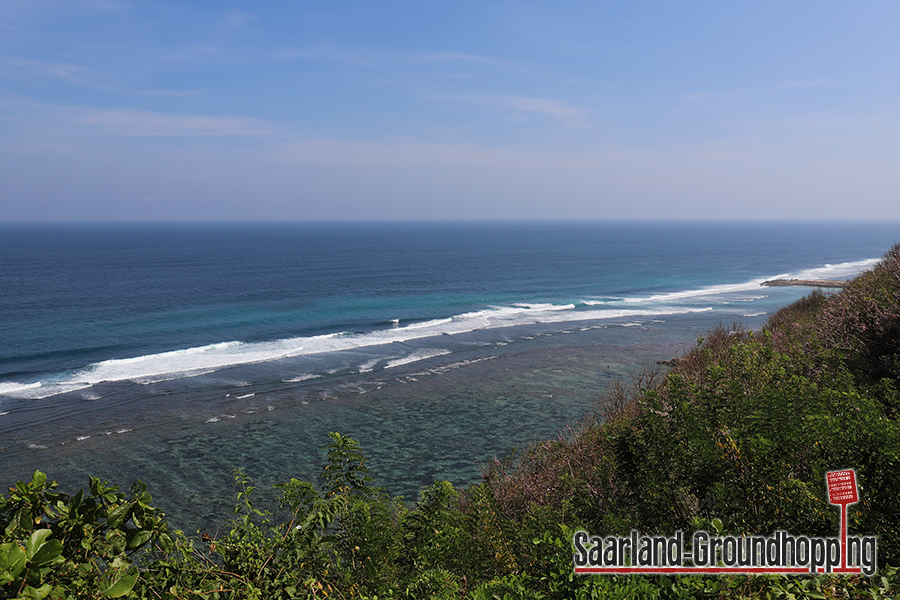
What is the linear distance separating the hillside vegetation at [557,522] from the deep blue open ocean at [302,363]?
12.6 m

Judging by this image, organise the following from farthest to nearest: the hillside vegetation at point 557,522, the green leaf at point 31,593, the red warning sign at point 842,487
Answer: the red warning sign at point 842,487 < the hillside vegetation at point 557,522 < the green leaf at point 31,593

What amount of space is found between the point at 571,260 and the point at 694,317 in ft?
218

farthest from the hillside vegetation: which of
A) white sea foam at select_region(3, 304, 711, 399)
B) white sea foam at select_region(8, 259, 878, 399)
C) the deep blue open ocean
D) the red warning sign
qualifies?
white sea foam at select_region(3, 304, 711, 399)

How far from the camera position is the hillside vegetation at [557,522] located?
Answer: 143 inches

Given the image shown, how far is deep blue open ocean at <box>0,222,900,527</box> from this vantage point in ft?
76.0

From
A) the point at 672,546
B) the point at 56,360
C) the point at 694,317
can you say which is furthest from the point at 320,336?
the point at 672,546

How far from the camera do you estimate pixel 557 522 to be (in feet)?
23.9

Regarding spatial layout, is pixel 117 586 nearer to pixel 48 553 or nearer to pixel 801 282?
pixel 48 553

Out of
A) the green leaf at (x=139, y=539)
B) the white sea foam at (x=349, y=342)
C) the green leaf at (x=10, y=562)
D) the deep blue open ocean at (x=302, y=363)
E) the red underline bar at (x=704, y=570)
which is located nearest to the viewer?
the green leaf at (x=10, y=562)

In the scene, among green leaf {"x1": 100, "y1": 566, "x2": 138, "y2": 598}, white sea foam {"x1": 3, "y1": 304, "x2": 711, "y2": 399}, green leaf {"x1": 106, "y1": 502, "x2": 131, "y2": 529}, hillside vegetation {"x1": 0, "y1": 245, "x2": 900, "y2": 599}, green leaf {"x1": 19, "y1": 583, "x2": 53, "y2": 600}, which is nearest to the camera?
green leaf {"x1": 19, "y1": 583, "x2": 53, "y2": 600}

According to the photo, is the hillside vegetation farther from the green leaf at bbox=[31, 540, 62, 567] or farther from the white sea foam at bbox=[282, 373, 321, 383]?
the white sea foam at bbox=[282, 373, 321, 383]

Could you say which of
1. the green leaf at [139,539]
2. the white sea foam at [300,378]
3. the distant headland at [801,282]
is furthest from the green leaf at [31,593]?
the distant headland at [801,282]

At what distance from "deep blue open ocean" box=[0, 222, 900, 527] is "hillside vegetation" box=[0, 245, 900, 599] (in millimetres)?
12644

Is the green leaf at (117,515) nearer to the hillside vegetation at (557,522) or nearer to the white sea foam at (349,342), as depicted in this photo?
the hillside vegetation at (557,522)
